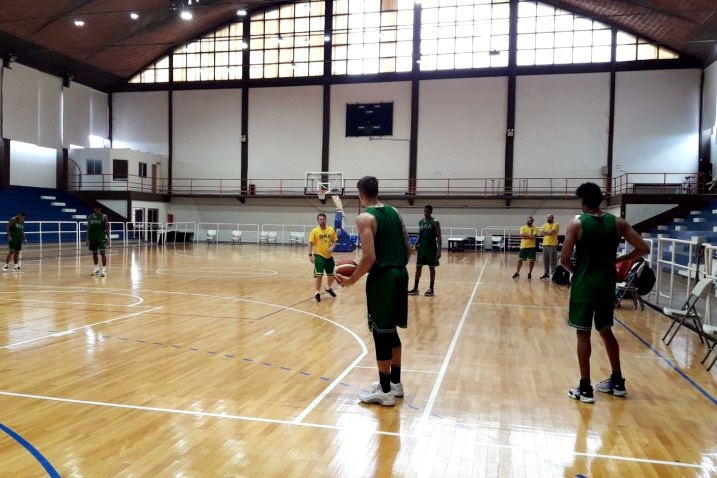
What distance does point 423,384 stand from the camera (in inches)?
196

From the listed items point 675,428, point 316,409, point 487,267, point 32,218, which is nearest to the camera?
point 675,428

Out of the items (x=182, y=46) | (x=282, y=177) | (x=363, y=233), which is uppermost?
(x=182, y=46)

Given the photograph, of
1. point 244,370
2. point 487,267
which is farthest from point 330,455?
point 487,267

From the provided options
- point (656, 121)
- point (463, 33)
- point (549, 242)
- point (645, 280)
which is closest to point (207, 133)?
point (463, 33)

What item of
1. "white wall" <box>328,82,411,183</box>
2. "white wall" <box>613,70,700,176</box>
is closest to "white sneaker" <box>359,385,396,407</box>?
"white wall" <box>328,82,411,183</box>

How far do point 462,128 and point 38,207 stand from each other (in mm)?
21594

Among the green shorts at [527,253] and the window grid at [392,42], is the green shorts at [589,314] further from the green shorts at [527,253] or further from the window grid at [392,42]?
the window grid at [392,42]

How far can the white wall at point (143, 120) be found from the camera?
32.8 m

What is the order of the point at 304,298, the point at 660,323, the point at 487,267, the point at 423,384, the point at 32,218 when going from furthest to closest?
the point at 32,218, the point at 487,267, the point at 304,298, the point at 660,323, the point at 423,384

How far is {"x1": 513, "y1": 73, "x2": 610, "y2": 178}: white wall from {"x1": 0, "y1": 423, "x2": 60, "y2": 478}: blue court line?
27.0m

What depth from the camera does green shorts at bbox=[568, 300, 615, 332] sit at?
4.40m

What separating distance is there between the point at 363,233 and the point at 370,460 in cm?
157

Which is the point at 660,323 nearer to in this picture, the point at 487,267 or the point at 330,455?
the point at 330,455

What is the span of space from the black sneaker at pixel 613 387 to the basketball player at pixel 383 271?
1.90 metres
